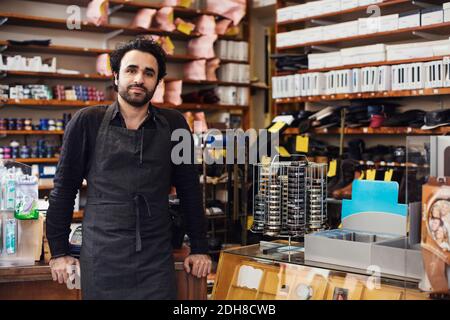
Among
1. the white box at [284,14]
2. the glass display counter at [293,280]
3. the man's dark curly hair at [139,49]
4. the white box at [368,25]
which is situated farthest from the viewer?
the white box at [284,14]

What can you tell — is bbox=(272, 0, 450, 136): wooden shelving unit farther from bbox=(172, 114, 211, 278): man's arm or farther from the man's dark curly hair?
the man's dark curly hair

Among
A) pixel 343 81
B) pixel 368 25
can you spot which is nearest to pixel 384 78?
pixel 343 81

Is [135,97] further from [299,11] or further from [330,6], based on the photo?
[299,11]

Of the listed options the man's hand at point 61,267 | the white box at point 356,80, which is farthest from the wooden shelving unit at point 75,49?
the man's hand at point 61,267

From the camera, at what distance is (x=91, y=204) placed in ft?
6.98

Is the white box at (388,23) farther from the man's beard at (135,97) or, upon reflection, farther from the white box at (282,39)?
the man's beard at (135,97)

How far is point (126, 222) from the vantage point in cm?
208

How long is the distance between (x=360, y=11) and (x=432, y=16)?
3.26ft

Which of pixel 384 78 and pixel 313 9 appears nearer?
pixel 384 78

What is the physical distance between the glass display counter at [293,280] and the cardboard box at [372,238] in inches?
1.4

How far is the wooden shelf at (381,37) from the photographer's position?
517cm

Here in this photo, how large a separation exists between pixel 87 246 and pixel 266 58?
20.3 feet
